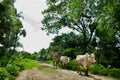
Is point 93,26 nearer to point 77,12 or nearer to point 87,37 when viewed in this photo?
point 87,37

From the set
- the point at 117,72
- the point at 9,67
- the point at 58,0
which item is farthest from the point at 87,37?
the point at 9,67

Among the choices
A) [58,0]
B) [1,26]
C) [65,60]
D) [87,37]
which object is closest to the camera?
[65,60]

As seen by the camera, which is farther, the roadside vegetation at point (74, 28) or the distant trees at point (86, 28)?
the distant trees at point (86, 28)

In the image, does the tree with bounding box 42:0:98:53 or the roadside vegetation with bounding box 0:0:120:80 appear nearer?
the roadside vegetation with bounding box 0:0:120:80

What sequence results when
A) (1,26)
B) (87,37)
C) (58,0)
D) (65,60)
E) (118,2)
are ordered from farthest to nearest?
(87,37), (58,0), (1,26), (65,60), (118,2)

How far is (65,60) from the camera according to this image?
3384cm

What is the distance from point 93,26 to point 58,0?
288 inches

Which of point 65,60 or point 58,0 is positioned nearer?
point 65,60

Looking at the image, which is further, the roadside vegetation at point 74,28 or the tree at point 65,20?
the tree at point 65,20

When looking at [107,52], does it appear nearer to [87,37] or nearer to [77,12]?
[87,37]

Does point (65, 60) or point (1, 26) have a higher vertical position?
point (1, 26)

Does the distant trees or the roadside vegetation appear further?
the distant trees

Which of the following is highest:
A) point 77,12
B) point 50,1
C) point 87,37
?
point 50,1

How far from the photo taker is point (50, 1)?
186 feet
